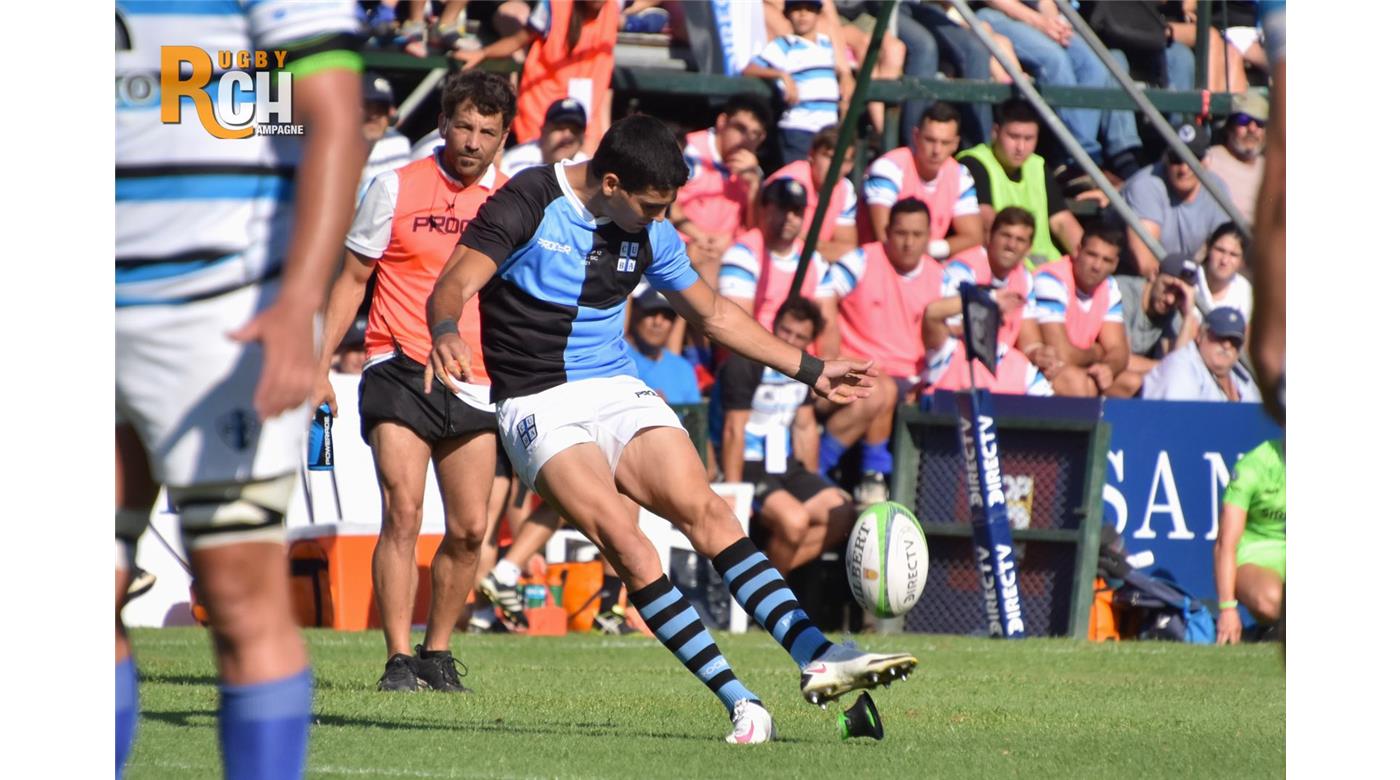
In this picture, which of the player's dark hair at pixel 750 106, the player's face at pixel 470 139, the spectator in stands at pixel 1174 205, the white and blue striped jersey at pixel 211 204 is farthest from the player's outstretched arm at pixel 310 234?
the spectator in stands at pixel 1174 205

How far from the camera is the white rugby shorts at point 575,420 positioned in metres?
6.25

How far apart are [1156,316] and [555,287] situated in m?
6.79

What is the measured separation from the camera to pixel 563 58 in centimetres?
1166

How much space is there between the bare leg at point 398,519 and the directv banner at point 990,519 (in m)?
4.03

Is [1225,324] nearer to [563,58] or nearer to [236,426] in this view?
[563,58]

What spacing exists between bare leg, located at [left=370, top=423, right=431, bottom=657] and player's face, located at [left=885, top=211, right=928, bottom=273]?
14.6ft

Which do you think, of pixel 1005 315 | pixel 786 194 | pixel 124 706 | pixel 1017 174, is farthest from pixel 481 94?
pixel 1017 174

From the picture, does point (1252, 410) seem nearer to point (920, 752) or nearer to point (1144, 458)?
point (1144, 458)

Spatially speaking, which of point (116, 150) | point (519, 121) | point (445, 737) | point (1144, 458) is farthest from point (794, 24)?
point (116, 150)

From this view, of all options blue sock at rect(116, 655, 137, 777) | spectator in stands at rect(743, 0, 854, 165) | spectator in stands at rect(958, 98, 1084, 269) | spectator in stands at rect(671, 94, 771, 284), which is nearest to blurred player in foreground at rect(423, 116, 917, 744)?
blue sock at rect(116, 655, 137, 777)

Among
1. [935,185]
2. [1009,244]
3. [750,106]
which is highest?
[750,106]

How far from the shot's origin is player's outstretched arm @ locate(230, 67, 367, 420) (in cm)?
352

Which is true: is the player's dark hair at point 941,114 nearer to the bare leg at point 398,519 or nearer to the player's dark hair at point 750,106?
the player's dark hair at point 750,106

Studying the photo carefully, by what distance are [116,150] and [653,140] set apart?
8.07 feet
